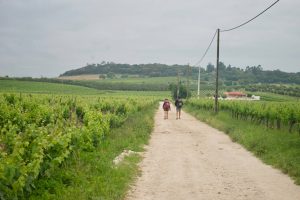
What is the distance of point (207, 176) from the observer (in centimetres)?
1183

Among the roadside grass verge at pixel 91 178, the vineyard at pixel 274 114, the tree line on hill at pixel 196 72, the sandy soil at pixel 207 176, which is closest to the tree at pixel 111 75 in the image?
the tree line on hill at pixel 196 72

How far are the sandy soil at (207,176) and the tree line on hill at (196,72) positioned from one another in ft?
361

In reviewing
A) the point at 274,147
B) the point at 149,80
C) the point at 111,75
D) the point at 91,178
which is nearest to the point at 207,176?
the point at 91,178

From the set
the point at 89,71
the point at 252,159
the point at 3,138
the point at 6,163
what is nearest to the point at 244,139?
the point at 252,159

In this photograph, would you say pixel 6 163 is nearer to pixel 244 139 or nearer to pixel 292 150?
pixel 292 150

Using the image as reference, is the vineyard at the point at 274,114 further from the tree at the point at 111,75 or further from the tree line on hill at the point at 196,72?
the tree at the point at 111,75

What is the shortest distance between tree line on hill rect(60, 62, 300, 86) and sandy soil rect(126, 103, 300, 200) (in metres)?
110

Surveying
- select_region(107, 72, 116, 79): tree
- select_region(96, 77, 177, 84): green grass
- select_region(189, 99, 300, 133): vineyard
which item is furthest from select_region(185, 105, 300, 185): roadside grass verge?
select_region(107, 72, 116, 79): tree

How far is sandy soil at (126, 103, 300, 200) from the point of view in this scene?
32.2ft

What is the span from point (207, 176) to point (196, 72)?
143m

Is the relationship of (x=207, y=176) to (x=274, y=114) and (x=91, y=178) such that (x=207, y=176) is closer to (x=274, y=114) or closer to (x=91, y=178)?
(x=91, y=178)

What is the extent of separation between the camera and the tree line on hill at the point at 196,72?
432 feet

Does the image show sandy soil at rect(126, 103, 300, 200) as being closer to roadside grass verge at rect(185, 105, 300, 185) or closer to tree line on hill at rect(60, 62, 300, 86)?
roadside grass verge at rect(185, 105, 300, 185)

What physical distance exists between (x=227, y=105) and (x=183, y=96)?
2118 inches
